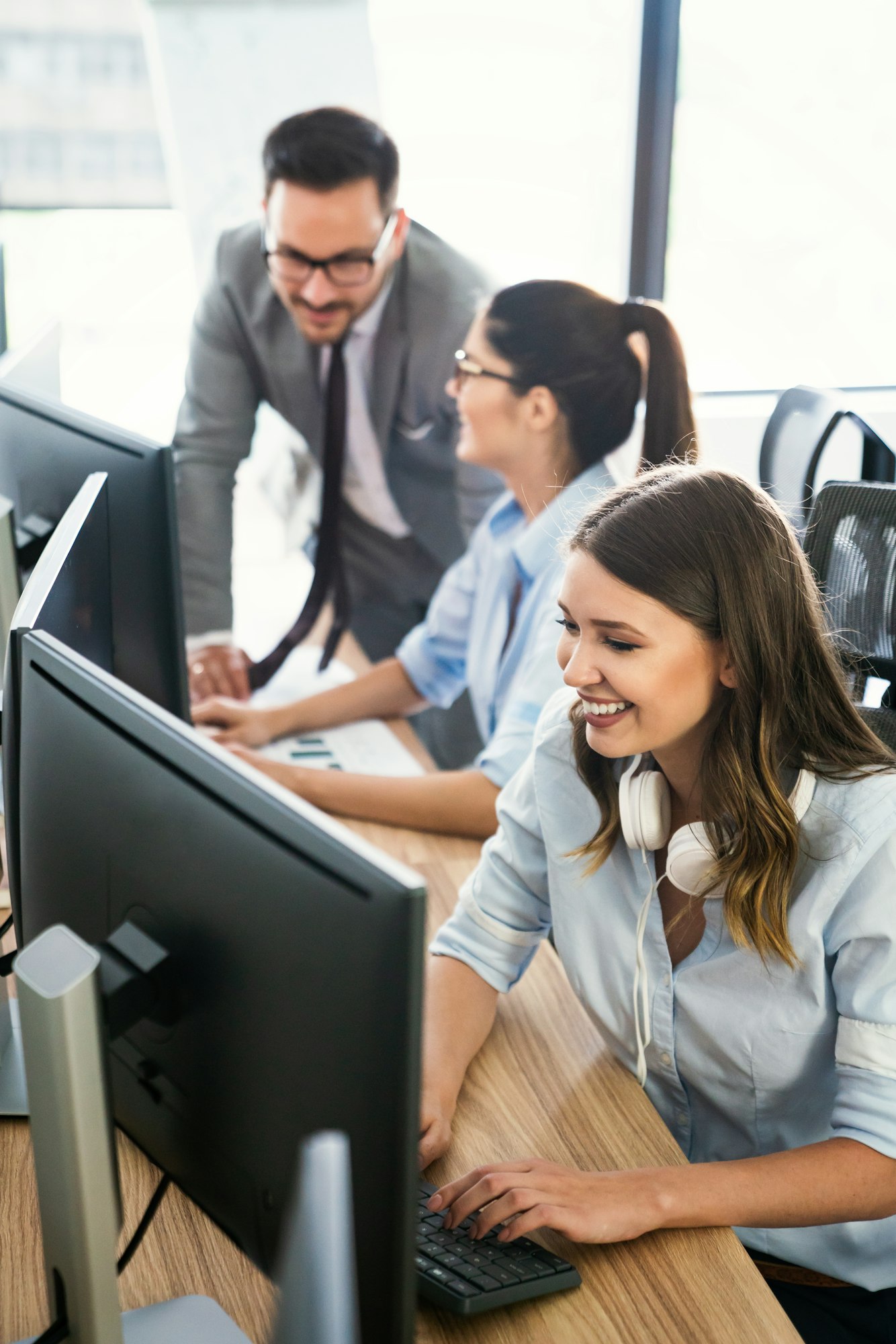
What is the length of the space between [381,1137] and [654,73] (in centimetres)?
286

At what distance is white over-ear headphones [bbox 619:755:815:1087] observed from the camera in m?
1.04

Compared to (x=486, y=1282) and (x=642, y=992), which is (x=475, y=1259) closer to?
(x=486, y=1282)

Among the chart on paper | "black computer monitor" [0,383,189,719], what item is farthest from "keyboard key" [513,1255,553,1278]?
the chart on paper

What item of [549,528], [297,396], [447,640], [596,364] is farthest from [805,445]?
[297,396]

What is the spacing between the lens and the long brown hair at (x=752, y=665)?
1.02 metres

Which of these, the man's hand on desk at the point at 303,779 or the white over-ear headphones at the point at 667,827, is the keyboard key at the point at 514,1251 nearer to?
the white over-ear headphones at the point at 667,827

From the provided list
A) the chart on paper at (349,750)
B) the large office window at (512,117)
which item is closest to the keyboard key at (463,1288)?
the chart on paper at (349,750)

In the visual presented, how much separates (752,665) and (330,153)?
1682 mm

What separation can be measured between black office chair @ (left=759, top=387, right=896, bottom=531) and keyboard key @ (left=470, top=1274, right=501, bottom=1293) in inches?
51.4

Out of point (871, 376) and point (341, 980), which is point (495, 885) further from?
point (871, 376)

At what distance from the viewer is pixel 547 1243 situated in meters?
0.92

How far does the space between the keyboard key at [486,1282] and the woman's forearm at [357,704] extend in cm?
120

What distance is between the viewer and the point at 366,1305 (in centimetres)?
64

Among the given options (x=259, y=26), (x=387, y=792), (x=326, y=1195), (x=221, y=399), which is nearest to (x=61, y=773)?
(x=326, y=1195)
